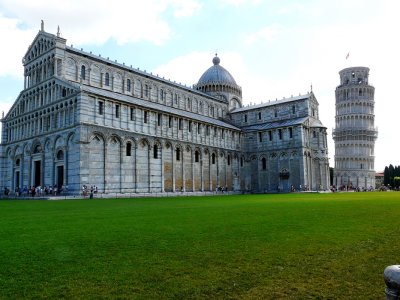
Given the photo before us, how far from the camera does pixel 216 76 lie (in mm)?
73750

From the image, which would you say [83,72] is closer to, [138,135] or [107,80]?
[107,80]

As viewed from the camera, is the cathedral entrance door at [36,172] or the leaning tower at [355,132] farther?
the leaning tower at [355,132]

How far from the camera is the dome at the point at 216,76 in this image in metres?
73.3

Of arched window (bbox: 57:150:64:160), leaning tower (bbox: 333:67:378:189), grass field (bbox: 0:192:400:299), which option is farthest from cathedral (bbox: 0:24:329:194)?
leaning tower (bbox: 333:67:378:189)

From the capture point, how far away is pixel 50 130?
144ft

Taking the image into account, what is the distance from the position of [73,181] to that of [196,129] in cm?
2079

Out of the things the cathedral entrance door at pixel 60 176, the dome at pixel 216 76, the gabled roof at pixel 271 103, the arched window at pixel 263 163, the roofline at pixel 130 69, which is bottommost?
the cathedral entrance door at pixel 60 176

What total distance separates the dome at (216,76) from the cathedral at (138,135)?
101 inches

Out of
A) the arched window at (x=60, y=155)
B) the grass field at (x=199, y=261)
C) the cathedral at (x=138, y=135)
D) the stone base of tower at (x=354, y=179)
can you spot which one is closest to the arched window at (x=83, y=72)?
the cathedral at (x=138, y=135)

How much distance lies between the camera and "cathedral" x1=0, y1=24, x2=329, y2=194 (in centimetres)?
4122

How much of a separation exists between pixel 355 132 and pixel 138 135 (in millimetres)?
70494

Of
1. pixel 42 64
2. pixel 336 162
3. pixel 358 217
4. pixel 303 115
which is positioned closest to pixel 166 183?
pixel 42 64

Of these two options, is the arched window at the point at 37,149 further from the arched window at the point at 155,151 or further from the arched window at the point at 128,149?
the arched window at the point at 155,151

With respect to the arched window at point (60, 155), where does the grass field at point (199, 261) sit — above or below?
below
